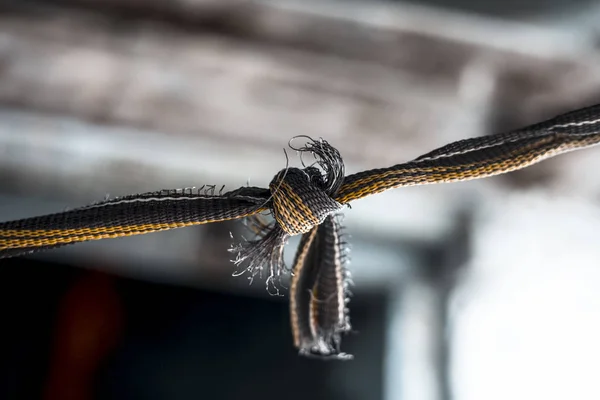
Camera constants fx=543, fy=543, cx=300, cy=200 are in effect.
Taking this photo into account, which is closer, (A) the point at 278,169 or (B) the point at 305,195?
(B) the point at 305,195

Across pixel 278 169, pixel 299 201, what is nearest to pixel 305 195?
pixel 299 201

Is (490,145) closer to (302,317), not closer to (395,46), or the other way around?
(302,317)

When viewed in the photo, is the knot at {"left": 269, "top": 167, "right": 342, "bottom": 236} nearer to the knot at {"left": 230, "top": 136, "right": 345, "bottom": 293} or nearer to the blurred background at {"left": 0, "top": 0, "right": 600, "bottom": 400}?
the knot at {"left": 230, "top": 136, "right": 345, "bottom": 293}

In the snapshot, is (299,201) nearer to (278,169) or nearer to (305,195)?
(305,195)

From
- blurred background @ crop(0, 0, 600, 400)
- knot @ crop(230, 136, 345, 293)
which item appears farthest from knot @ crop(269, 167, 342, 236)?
blurred background @ crop(0, 0, 600, 400)

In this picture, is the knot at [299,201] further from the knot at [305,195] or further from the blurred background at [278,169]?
the blurred background at [278,169]

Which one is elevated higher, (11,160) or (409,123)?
(409,123)

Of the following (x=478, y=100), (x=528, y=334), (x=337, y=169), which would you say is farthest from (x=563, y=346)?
(x=337, y=169)
